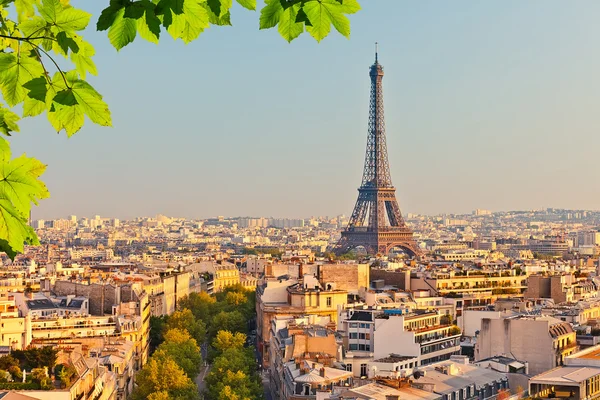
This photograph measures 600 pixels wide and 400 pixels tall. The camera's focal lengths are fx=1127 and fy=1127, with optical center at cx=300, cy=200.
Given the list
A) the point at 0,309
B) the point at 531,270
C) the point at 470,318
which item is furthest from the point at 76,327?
the point at 531,270

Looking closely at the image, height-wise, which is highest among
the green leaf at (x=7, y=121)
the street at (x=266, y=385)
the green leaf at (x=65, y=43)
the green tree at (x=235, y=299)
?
the green leaf at (x=65, y=43)

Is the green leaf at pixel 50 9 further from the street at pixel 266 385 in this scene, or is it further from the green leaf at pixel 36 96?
the street at pixel 266 385

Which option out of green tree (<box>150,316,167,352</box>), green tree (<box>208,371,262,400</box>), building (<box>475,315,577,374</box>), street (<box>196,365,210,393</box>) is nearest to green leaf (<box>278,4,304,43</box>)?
green tree (<box>208,371,262,400</box>)

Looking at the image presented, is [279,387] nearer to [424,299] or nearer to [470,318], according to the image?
[470,318]

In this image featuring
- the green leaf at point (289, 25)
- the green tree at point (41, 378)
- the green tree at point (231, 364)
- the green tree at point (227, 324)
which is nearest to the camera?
the green leaf at point (289, 25)

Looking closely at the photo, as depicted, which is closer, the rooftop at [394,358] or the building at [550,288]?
the rooftop at [394,358]

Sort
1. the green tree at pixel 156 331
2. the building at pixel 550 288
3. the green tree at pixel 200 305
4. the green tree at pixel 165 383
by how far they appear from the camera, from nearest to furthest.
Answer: the green tree at pixel 165 383 → the green tree at pixel 156 331 → the building at pixel 550 288 → the green tree at pixel 200 305

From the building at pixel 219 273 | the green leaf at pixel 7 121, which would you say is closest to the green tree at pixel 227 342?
the building at pixel 219 273

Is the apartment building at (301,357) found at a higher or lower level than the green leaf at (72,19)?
lower
